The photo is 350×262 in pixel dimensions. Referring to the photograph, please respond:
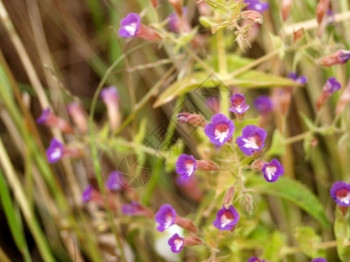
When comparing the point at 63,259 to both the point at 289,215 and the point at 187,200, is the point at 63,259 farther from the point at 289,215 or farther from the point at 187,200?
the point at 289,215

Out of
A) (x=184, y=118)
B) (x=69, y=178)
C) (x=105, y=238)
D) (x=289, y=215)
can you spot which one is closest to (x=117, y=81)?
(x=69, y=178)

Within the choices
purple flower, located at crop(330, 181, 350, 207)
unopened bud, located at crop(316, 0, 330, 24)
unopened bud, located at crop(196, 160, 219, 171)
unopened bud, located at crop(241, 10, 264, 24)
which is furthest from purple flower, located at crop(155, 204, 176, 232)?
unopened bud, located at crop(316, 0, 330, 24)

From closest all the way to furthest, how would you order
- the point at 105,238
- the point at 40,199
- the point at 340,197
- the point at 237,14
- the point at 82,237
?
the point at 237,14, the point at 340,197, the point at 82,237, the point at 105,238, the point at 40,199

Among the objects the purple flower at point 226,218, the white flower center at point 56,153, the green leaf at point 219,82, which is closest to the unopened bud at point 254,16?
the green leaf at point 219,82

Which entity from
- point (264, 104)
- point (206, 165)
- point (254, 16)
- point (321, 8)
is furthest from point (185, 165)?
point (264, 104)

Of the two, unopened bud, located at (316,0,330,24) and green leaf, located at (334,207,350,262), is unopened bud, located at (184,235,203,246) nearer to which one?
green leaf, located at (334,207,350,262)

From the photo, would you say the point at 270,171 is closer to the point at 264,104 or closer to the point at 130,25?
the point at 130,25
